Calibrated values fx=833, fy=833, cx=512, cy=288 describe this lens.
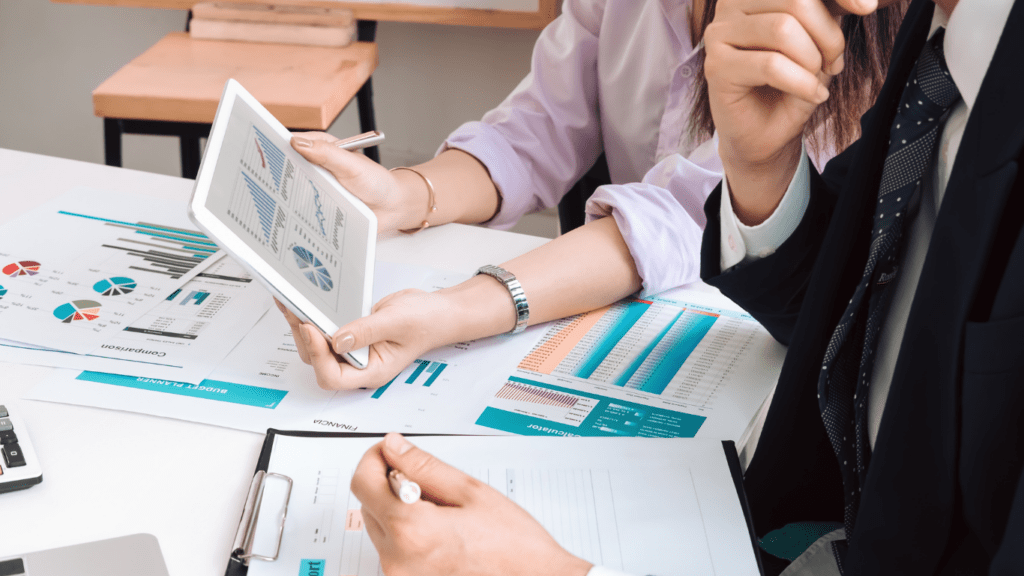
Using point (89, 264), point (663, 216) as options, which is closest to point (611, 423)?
point (663, 216)

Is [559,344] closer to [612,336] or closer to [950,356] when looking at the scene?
[612,336]

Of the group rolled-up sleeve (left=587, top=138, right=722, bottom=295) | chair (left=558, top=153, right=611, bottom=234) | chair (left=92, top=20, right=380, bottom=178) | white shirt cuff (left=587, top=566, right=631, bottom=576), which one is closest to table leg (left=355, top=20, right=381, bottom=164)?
chair (left=92, top=20, right=380, bottom=178)

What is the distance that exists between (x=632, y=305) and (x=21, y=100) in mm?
2409

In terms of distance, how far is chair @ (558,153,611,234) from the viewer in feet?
4.21

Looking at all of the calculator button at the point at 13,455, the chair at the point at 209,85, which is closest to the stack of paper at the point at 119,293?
the calculator button at the point at 13,455

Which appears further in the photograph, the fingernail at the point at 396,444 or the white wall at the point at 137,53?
the white wall at the point at 137,53

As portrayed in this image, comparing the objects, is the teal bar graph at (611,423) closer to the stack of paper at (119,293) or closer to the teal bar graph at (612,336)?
the teal bar graph at (612,336)

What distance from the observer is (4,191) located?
1.03 metres

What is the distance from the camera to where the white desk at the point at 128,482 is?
21.8 inches

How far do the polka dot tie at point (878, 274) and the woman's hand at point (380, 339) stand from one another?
1.08 ft

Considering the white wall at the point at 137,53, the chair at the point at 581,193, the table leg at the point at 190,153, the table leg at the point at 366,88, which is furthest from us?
the white wall at the point at 137,53

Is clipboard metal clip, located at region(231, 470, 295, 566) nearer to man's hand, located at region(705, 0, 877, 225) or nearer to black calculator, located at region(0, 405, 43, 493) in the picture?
black calculator, located at region(0, 405, 43, 493)

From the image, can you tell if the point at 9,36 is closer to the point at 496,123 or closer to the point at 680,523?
the point at 496,123

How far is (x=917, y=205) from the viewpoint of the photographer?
25.2 inches
